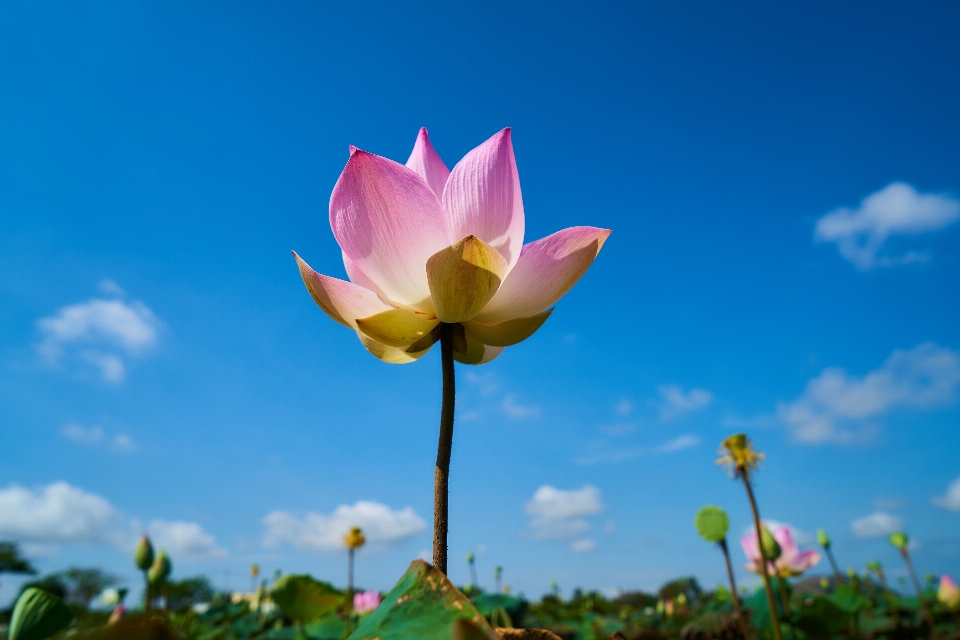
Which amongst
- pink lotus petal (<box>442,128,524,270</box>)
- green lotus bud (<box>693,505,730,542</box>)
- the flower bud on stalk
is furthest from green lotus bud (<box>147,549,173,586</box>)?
pink lotus petal (<box>442,128,524,270</box>)

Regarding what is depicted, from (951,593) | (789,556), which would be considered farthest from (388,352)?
(951,593)

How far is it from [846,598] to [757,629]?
91 centimetres

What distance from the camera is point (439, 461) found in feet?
1.94

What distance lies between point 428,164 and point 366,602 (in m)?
3.14

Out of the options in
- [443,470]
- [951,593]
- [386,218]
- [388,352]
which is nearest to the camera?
[443,470]

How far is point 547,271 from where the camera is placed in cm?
71

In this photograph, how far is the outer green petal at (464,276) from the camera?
0.66 m

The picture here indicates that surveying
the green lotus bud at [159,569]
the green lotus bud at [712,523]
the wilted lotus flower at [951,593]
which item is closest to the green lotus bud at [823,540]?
the wilted lotus flower at [951,593]

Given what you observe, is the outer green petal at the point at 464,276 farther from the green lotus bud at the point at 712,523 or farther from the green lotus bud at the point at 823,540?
the green lotus bud at the point at 823,540

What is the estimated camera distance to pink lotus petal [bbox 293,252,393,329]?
75cm

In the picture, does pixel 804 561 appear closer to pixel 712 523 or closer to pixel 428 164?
pixel 712 523

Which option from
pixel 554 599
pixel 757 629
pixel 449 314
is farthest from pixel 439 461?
pixel 554 599

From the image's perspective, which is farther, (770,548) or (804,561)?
(804,561)

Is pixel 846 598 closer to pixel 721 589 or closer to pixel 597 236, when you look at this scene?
pixel 721 589
